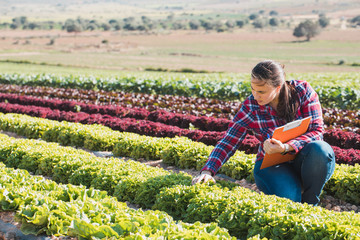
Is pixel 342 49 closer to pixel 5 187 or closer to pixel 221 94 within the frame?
pixel 221 94

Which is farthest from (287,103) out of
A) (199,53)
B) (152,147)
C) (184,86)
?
(199,53)

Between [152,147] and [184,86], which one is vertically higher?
[152,147]

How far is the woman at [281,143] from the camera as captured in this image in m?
4.61

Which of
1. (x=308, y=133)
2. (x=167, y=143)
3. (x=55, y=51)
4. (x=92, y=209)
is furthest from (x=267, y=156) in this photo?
(x=55, y=51)

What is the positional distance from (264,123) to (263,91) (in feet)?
2.01

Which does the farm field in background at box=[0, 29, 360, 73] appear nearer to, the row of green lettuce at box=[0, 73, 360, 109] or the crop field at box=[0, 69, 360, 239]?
the row of green lettuce at box=[0, 73, 360, 109]

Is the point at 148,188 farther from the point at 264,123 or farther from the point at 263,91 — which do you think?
the point at 263,91

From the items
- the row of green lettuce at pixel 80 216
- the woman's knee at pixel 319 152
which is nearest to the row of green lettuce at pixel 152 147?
the woman's knee at pixel 319 152

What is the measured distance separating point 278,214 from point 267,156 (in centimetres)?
88

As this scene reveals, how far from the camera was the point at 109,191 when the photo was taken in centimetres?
590

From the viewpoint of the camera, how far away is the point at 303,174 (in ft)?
16.1

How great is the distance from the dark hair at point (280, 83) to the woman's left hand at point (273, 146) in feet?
1.67

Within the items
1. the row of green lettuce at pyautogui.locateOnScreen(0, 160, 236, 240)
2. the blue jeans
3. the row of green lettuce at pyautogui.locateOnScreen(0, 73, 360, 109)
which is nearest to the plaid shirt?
the blue jeans

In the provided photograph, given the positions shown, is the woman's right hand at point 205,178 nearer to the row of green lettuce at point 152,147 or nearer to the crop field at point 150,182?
the crop field at point 150,182
